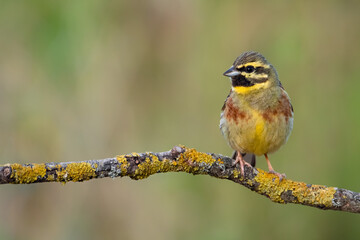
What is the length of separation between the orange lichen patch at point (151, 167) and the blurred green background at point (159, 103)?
243cm

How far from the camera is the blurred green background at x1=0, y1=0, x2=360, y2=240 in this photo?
5547mm

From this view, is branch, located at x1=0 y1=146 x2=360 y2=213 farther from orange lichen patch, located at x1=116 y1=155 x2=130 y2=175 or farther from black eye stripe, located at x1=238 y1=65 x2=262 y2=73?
black eye stripe, located at x1=238 y1=65 x2=262 y2=73

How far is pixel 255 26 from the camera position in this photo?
6090mm

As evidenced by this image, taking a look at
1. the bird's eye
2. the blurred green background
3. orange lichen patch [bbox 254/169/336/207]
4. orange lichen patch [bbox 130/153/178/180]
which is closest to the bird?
the bird's eye

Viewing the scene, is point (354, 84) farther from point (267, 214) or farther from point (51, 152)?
point (51, 152)

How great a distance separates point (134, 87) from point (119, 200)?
113cm

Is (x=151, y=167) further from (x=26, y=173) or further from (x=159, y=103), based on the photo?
(x=159, y=103)

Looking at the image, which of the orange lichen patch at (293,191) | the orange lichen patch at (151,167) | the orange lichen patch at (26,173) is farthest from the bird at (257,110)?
the orange lichen patch at (26,173)

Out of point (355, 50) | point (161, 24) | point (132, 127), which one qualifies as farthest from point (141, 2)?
point (355, 50)

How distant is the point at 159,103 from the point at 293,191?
2227 mm

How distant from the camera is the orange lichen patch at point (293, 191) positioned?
398cm

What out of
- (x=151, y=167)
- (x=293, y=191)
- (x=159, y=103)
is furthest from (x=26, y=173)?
(x=159, y=103)

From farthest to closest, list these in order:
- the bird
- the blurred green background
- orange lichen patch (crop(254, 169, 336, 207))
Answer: the blurred green background < the bird < orange lichen patch (crop(254, 169, 336, 207))

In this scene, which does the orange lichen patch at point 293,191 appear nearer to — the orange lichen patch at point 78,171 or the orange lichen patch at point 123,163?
the orange lichen patch at point 123,163
